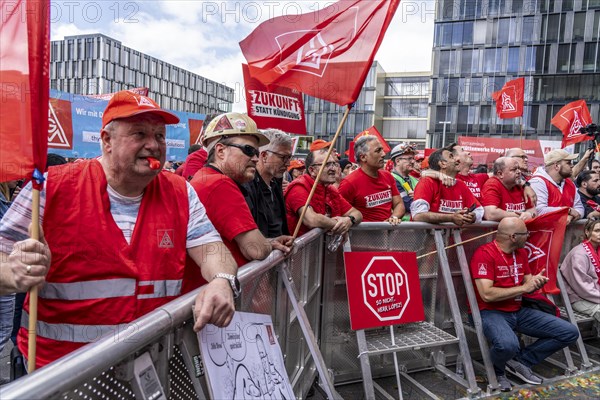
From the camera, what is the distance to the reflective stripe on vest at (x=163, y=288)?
1.96 m

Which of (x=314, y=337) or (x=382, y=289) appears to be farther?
(x=382, y=289)

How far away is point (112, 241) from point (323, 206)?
2.53 meters

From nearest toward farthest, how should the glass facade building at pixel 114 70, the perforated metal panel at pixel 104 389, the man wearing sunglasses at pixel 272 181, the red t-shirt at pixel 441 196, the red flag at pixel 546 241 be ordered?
the perforated metal panel at pixel 104 389 → the man wearing sunglasses at pixel 272 181 → the red t-shirt at pixel 441 196 → the red flag at pixel 546 241 → the glass facade building at pixel 114 70

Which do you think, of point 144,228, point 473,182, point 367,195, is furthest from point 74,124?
point 144,228

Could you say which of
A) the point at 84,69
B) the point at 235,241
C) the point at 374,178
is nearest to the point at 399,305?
the point at 374,178

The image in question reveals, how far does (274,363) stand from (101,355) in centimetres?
106

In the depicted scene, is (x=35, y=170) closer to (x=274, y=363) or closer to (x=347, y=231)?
(x=274, y=363)

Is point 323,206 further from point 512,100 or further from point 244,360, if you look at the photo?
point 512,100

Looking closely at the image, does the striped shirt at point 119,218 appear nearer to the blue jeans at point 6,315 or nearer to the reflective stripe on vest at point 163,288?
the reflective stripe on vest at point 163,288

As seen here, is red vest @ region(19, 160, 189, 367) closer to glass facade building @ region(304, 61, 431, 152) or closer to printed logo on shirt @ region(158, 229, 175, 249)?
printed logo on shirt @ region(158, 229, 175, 249)

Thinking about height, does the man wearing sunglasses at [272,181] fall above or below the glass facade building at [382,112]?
below

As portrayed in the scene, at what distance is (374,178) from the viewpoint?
488 centimetres

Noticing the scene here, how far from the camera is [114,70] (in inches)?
1227

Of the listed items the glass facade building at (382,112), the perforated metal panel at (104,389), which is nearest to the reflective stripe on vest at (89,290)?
the perforated metal panel at (104,389)
